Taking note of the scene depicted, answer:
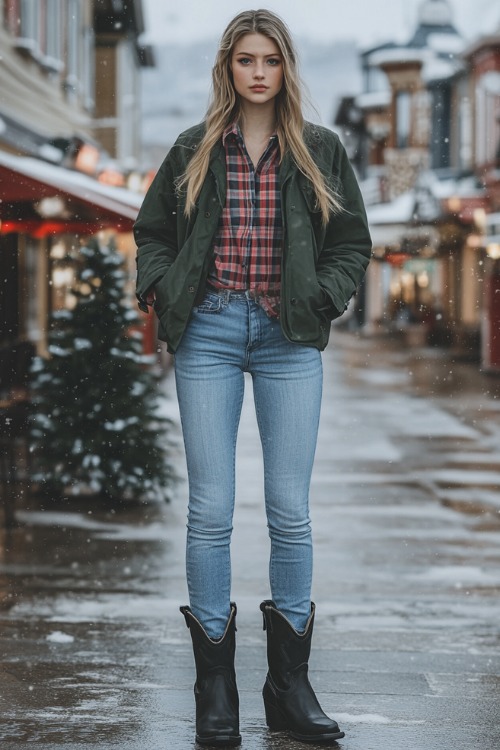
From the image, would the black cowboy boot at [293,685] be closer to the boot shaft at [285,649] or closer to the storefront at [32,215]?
the boot shaft at [285,649]

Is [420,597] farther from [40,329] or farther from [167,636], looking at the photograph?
[40,329]

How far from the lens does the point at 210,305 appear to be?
3553mm

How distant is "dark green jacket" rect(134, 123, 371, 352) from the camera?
347 centimetres

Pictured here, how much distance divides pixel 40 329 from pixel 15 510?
9.18 meters

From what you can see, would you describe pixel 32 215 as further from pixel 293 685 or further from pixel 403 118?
pixel 403 118

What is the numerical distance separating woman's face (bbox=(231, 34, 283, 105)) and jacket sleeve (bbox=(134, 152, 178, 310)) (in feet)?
0.98

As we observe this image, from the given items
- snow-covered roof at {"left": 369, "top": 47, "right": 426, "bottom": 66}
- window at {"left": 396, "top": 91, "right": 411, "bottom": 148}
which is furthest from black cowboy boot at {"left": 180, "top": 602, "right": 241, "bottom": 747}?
snow-covered roof at {"left": 369, "top": 47, "right": 426, "bottom": 66}

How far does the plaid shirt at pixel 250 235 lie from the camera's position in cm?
355

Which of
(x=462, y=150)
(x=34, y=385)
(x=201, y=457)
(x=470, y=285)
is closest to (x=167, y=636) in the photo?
(x=201, y=457)

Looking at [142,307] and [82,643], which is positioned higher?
[142,307]

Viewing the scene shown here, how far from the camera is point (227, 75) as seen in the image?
361 cm

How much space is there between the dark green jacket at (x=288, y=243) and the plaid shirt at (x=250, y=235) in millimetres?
45

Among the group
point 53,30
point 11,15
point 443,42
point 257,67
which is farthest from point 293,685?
point 443,42

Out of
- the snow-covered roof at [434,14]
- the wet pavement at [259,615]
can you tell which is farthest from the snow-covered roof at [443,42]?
the wet pavement at [259,615]
